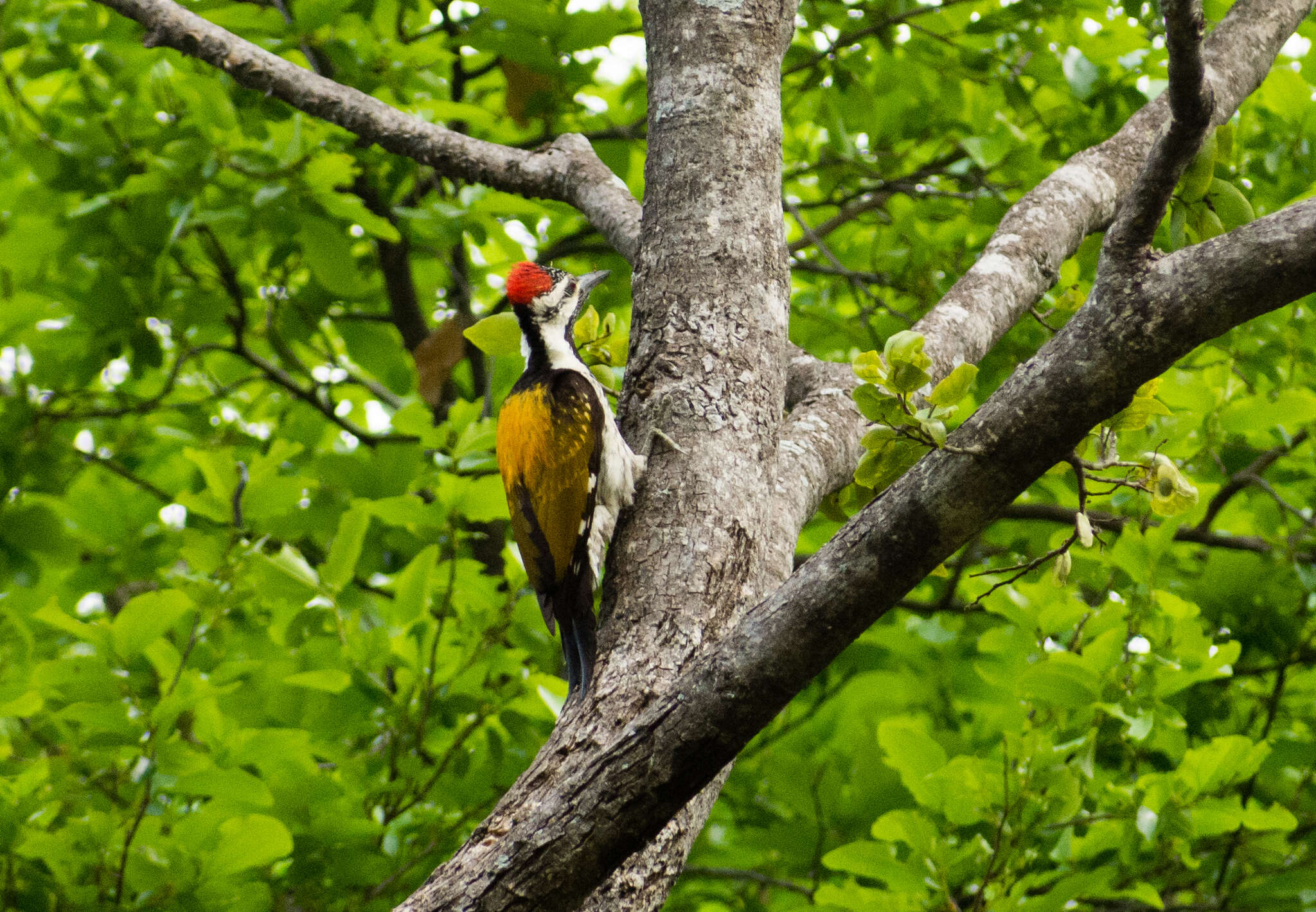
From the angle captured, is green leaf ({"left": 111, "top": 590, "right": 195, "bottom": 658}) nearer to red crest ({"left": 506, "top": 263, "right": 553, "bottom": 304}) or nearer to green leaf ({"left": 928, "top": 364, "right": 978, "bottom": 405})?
red crest ({"left": 506, "top": 263, "right": 553, "bottom": 304})

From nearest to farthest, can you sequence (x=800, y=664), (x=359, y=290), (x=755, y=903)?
(x=800, y=664)
(x=755, y=903)
(x=359, y=290)

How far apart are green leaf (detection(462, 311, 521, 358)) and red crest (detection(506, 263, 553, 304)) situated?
0.52 meters

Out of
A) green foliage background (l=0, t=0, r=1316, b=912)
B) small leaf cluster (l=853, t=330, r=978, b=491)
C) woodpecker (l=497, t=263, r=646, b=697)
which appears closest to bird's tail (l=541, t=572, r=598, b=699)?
woodpecker (l=497, t=263, r=646, b=697)

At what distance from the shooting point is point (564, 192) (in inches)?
115

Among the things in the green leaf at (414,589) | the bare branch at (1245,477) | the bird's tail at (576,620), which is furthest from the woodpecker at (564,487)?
the bare branch at (1245,477)

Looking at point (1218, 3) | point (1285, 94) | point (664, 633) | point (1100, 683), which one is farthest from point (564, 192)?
point (1285, 94)

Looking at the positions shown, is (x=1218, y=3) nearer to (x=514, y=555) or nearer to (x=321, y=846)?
(x=514, y=555)

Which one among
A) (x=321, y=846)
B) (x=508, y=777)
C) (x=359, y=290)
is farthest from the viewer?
(x=359, y=290)

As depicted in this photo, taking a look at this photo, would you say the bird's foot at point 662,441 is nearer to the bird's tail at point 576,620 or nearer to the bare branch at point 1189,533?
the bird's tail at point 576,620

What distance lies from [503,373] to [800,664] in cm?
257

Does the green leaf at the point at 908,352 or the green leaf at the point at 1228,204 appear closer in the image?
the green leaf at the point at 908,352

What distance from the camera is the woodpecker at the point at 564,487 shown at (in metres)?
2.51

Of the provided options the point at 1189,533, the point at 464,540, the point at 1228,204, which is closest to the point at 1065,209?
the point at 1228,204

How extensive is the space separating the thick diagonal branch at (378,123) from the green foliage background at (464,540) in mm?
578
